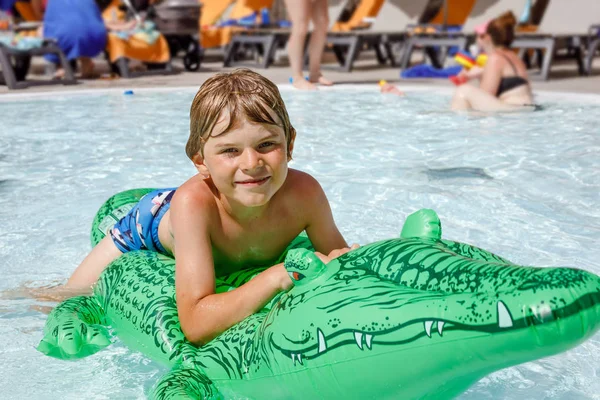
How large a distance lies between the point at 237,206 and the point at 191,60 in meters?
9.99

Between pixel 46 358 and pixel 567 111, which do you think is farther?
pixel 567 111

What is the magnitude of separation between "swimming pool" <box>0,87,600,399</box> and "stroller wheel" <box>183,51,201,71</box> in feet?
11.2

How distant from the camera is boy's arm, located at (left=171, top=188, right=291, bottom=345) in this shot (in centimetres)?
212

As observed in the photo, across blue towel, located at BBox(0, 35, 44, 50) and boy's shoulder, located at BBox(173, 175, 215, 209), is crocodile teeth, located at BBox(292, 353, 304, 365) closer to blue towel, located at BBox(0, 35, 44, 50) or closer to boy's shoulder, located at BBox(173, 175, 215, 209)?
boy's shoulder, located at BBox(173, 175, 215, 209)

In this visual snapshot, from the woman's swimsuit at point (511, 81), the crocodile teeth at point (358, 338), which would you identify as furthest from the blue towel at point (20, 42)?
the crocodile teeth at point (358, 338)

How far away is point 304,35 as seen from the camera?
868 cm

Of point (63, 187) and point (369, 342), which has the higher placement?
point (369, 342)

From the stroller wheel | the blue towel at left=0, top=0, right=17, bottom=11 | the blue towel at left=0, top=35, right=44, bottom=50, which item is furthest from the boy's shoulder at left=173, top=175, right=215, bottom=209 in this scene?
the blue towel at left=0, top=0, right=17, bottom=11

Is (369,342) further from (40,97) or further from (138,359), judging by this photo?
(40,97)

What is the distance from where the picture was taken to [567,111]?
7387mm

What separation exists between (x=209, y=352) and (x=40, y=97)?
6984 mm

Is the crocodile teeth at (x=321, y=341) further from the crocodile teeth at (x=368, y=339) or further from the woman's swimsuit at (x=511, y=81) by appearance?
the woman's swimsuit at (x=511, y=81)

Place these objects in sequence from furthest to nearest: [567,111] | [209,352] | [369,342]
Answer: [567,111] → [209,352] → [369,342]

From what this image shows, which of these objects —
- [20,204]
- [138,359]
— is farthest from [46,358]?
[20,204]
